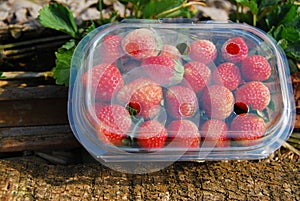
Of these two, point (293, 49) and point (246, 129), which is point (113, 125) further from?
point (293, 49)

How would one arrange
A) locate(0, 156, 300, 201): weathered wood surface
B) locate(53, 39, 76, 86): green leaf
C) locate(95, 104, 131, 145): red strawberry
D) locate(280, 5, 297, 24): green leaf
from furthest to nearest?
locate(280, 5, 297, 24): green leaf, locate(53, 39, 76, 86): green leaf, locate(0, 156, 300, 201): weathered wood surface, locate(95, 104, 131, 145): red strawberry

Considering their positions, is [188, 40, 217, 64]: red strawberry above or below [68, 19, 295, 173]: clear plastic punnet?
above

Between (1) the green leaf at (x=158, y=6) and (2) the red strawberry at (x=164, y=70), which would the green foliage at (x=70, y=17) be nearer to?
(1) the green leaf at (x=158, y=6)

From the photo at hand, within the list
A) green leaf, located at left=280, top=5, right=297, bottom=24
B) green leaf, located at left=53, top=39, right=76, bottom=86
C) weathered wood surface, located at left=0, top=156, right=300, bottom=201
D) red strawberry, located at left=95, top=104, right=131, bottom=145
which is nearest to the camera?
red strawberry, located at left=95, top=104, right=131, bottom=145

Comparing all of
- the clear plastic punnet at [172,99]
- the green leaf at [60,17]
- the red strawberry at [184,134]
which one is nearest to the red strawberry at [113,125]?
the clear plastic punnet at [172,99]

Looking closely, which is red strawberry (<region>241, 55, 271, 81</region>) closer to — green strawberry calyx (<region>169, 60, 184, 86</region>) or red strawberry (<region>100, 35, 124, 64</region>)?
green strawberry calyx (<region>169, 60, 184, 86</region>)

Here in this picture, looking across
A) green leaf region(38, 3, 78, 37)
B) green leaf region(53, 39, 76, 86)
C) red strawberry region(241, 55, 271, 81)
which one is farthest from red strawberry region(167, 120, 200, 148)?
green leaf region(38, 3, 78, 37)
